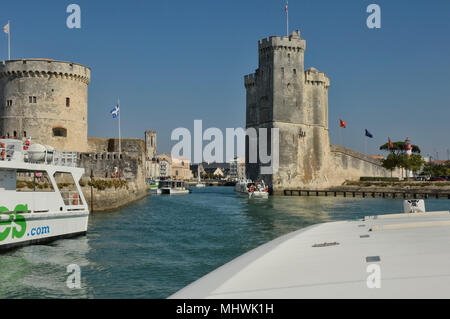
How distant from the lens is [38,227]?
658 inches

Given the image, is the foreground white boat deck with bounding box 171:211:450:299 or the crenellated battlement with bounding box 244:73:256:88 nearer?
the foreground white boat deck with bounding box 171:211:450:299

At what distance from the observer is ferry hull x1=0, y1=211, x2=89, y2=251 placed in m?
15.3

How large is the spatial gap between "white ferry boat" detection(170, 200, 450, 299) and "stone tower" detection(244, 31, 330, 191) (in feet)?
194

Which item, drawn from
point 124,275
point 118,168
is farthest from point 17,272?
point 118,168

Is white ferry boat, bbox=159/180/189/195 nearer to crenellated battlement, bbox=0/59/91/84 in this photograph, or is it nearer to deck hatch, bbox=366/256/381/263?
crenellated battlement, bbox=0/59/91/84

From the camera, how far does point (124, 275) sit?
12.5 metres

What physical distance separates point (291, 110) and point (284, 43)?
33.5 feet

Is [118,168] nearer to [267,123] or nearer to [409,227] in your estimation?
[267,123]

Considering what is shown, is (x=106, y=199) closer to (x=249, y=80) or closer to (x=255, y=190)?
(x=255, y=190)

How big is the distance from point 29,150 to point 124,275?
9088mm

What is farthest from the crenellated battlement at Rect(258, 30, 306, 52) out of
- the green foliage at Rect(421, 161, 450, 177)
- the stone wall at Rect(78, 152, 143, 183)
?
the green foliage at Rect(421, 161, 450, 177)

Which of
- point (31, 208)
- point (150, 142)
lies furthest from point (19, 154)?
point (150, 142)

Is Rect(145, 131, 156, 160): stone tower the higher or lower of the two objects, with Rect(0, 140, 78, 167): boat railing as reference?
higher

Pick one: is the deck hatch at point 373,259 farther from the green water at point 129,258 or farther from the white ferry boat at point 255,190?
the white ferry boat at point 255,190
